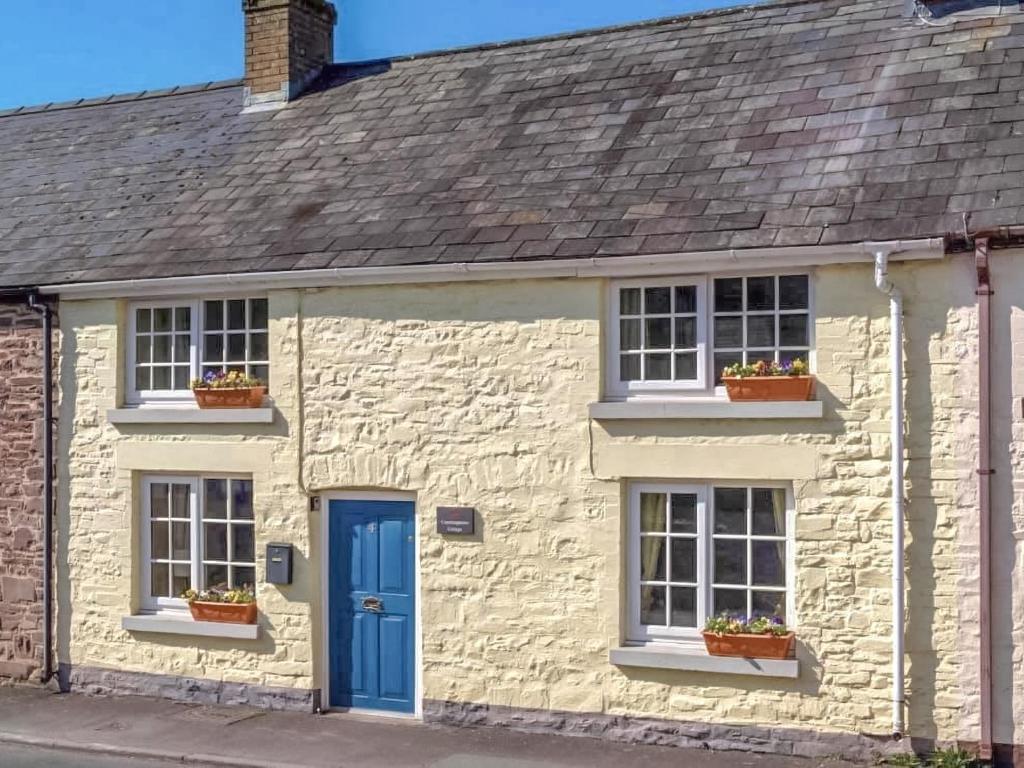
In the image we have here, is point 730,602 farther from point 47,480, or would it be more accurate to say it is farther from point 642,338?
point 47,480

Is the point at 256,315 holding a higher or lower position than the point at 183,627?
higher

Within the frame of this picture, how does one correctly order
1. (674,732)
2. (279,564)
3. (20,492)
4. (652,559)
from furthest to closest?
1. (20,492)
2. (279,564)
3. (652,559)
4. (674,732)

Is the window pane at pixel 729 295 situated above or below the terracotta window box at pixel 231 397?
above

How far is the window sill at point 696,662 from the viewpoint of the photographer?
32.3 feet

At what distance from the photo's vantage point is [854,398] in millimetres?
9812

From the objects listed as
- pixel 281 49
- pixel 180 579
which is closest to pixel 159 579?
pixel 180 579

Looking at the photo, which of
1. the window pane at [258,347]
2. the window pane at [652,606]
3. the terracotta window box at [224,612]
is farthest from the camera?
the window pane at [258,347]

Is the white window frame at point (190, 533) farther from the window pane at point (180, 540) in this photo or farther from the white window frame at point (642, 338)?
the white window frame at point (642, 338)

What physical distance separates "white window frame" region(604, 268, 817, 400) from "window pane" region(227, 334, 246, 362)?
3.76 metres

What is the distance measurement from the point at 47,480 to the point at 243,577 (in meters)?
2.40

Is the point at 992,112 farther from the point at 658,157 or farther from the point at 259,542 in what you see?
the point at 259,542

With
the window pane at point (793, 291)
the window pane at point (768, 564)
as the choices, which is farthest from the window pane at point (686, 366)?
the window pane at point (768, 564)

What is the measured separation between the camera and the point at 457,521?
1107 centimetres

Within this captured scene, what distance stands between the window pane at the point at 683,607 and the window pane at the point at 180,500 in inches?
197
